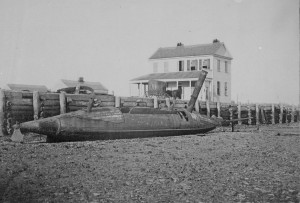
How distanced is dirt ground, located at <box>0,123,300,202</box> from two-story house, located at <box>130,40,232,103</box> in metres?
26.2

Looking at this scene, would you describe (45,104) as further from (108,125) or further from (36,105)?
(108,125)

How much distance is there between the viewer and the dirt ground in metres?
5.67

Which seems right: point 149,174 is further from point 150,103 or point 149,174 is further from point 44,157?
point 150,103

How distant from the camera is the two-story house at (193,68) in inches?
1457

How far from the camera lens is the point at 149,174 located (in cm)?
712

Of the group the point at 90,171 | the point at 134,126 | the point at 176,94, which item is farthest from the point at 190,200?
the point at 176,94

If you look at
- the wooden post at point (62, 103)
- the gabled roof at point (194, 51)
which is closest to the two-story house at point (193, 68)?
the gabled roof at point (194, 51)

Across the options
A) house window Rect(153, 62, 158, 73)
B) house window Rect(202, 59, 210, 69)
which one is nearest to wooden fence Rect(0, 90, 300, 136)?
house window Rect(202, 59, 210, 69)

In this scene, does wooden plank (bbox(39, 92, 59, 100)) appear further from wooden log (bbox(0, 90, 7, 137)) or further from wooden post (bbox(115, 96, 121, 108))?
wooden post (bbox(115, 96, 121, 108))

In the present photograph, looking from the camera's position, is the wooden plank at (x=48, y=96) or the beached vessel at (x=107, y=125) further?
the wooden plank at (x=48, y=96)

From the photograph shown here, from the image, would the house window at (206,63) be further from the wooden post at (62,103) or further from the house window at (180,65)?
the wooden post at (62,103)

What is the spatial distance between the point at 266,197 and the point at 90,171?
11.8 ft

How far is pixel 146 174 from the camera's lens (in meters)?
7.12

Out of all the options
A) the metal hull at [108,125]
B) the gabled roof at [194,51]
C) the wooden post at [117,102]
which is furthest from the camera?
the gabled roof at [194,51]
